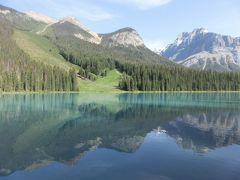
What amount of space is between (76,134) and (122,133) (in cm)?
792

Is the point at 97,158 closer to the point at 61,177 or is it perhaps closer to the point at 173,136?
the point at 61,177

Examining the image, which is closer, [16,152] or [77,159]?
[77,159]

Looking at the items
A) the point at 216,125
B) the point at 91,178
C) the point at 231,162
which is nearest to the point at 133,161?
the point at 91,178

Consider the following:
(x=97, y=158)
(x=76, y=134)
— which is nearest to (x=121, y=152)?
(x=97, y=158)

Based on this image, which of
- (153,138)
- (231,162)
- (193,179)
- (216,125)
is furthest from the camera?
(216,125)

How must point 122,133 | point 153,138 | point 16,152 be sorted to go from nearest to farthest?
point 16,152, point 153,138, point 122,133

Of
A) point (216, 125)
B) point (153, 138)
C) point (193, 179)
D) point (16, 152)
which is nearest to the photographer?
point (193, 179)

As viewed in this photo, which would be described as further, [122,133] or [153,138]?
[122,133]

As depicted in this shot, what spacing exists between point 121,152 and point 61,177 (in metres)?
13.1

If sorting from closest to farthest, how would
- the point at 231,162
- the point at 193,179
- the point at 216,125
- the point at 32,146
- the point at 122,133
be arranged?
1. the point at 193,179
2. the point at 231,162
3. the point at 32,146
4. the point at 122,133
5. the point at 216,125

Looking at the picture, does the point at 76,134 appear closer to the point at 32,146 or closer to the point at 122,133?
the point at 122,133

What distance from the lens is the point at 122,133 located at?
57.2 metres

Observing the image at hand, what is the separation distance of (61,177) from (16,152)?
12493 millimetres

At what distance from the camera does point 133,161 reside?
38.2 metres
